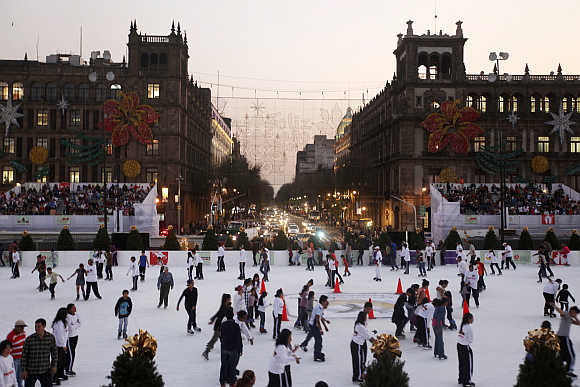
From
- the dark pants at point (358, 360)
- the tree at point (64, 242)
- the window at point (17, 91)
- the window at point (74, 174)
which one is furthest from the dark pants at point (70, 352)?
the window at point (17, 91)

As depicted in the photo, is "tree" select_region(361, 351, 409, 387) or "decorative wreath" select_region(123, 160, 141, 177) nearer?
"tree" select_region(361, 351, 409, 387)

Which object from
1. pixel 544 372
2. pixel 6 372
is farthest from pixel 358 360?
pixel 6 372

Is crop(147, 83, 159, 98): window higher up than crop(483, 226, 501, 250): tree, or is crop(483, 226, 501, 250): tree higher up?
crop(147, 83, 159, 98): window

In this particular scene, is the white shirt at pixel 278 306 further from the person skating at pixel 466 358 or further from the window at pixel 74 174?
the window at pixel 74 174

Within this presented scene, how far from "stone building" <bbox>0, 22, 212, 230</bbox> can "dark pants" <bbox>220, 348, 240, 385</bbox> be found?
52916mm

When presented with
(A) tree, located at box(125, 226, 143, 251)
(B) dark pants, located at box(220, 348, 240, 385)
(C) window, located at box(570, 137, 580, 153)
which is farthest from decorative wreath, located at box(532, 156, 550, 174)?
(B) dark pants, located at box(220, 348, 240, 385)

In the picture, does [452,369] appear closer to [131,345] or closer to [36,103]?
[131,345]

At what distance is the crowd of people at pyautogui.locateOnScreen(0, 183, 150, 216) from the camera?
1982 inches

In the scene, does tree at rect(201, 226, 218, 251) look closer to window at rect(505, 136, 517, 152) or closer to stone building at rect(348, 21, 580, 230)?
stone building at rect(348, 21, 580, 230)

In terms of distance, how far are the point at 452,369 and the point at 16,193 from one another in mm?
52726

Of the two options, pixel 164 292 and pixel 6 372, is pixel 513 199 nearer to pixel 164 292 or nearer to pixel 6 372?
pixel 164 292

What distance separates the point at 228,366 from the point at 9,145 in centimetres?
6224

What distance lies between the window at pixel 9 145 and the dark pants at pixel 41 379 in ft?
201

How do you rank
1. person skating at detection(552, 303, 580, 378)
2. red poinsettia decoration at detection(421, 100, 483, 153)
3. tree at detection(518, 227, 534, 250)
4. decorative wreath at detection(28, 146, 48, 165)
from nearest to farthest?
person skating at detection(552, 303, 580, 378) → tree at detection(518, 227, 534, 250) → decorative wreath at detection(28, 146, 48, 165) → red poinsettia decoration at detection(421, 100, 483, 153)
